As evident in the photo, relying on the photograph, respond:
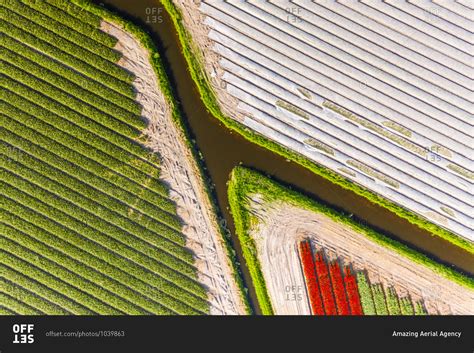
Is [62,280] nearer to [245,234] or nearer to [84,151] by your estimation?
[84,151]

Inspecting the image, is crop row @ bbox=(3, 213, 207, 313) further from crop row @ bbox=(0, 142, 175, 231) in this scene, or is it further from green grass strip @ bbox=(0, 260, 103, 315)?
crop row @ bbox=(0, 142, 175, 231)

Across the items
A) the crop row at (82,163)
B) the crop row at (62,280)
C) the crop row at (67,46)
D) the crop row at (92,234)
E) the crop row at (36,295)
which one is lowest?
the crop row at (36,295)

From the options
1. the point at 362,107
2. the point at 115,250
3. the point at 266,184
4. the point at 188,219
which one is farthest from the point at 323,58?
the point at 115,250

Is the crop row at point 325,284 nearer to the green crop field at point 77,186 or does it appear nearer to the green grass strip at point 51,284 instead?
the green crop field at point 77,186

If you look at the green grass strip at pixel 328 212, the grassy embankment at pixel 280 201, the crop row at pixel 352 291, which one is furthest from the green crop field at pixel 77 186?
the crop row at pixel 352 291

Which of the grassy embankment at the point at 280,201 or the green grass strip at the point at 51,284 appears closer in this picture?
the grassy embankment at the point at 280,201

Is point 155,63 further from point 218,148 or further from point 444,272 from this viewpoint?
point 444,272
